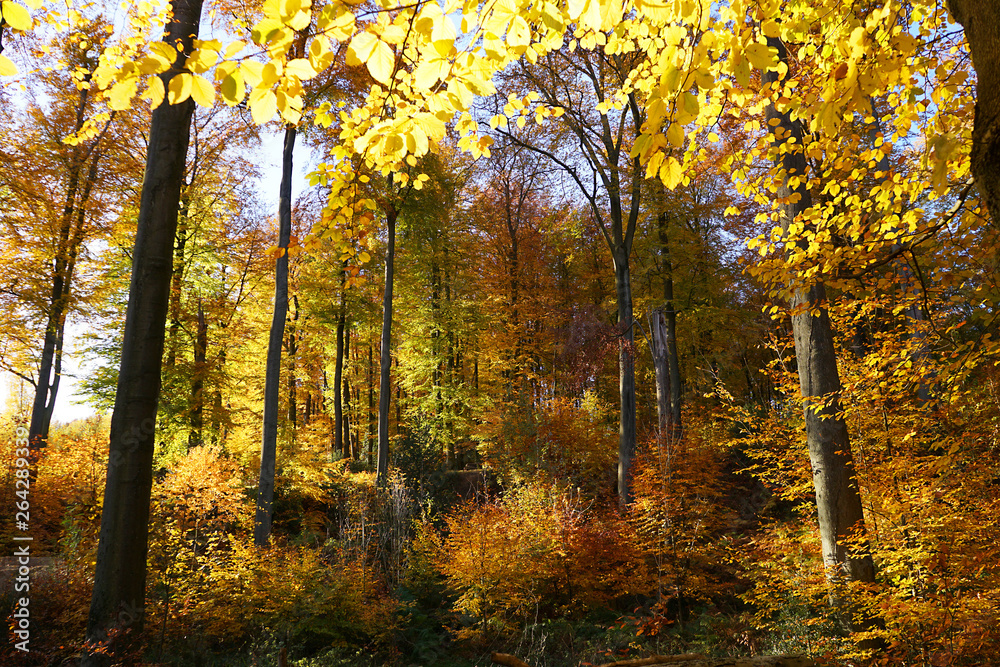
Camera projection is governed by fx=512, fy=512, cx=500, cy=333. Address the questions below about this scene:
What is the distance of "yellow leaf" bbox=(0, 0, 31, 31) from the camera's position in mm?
1255

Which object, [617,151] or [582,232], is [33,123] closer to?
[617,151]

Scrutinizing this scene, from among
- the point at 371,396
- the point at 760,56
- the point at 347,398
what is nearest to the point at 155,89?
the point at 760,56

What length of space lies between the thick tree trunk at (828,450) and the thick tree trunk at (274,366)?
6.43 m

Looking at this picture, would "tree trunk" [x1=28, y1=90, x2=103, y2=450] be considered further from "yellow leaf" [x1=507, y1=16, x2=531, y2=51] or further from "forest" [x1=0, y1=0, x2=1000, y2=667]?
"yellow leaf" [x1=507, y1=16, x2=531, y2=51]

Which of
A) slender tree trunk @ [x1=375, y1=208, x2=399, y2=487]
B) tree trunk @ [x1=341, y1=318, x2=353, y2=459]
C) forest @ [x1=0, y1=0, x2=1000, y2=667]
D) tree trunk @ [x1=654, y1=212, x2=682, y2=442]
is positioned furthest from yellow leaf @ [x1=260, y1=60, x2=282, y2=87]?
tree trunk @ [x1=341, y1=318, x2=353, y2=459]

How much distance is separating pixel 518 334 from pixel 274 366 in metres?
8.04

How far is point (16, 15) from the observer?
1.30 meters

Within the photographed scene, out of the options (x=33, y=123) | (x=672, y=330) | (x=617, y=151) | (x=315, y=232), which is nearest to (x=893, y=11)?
(x=315, y=232)

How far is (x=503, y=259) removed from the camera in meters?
16.0

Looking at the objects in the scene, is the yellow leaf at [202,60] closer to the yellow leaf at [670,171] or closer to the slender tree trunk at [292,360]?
the yellow leaf at [670,171]

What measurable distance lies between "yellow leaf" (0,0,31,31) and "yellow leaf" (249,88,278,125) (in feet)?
1.70

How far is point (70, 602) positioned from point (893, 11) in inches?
315

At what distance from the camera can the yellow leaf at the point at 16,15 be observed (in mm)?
1255

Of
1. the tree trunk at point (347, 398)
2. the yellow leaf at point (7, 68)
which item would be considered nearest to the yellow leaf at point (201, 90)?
the yellow leaf at point (7, 68)
